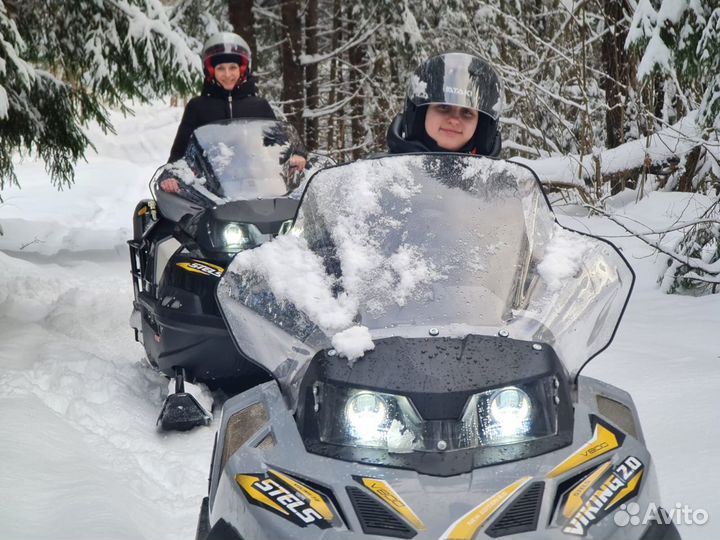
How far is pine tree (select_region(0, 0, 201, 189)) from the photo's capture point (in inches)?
311

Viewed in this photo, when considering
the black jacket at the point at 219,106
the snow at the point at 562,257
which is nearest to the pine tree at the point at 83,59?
the black jacket at the point at 219,106

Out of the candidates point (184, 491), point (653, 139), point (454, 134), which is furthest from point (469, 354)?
point (653, 139)

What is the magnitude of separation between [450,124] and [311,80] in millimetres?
14921

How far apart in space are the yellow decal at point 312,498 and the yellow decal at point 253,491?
0.20 feet

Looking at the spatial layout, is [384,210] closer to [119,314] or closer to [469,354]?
[469,354]

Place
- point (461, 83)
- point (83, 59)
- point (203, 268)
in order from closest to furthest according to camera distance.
Answer: point (461, 83), point (203, 268), point (83, 59)

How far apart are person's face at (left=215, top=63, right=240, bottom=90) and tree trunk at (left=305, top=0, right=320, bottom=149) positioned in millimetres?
9492

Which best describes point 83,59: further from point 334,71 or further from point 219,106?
point 334,71

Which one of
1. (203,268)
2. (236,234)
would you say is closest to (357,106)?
(236,234)

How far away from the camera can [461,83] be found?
339 cm

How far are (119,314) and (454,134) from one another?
16.0ft

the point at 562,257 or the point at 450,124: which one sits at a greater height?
the point at 450,124

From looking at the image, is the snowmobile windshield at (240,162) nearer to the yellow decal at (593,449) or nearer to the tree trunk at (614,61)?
the yellow decal at (593,449)

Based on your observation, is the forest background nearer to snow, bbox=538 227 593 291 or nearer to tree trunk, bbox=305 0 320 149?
snow, bbox=538 227 593 291
